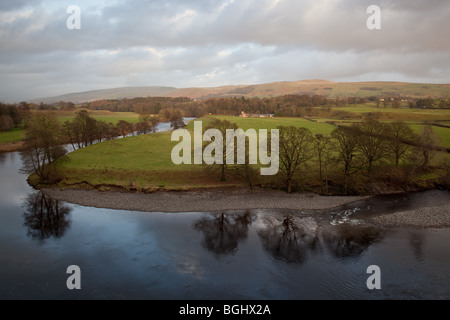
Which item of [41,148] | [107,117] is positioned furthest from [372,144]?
[107,117]

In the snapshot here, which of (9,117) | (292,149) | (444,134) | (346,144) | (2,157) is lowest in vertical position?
(2,157)

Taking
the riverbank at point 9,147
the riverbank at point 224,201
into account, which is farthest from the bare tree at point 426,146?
the riverbank at point 9,147

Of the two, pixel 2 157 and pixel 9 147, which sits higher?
pixel 9 147

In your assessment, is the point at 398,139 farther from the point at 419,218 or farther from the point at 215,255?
the point at 215,255

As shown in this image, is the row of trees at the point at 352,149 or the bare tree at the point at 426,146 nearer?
the row of trees at the point at 352,149

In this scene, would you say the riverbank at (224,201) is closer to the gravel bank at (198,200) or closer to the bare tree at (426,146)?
the gravel bank at (198,200)

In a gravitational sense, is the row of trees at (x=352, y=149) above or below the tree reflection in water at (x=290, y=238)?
above

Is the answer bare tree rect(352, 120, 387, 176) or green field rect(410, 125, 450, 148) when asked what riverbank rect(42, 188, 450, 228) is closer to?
bare tree rect(352, 120, 387, 176)
